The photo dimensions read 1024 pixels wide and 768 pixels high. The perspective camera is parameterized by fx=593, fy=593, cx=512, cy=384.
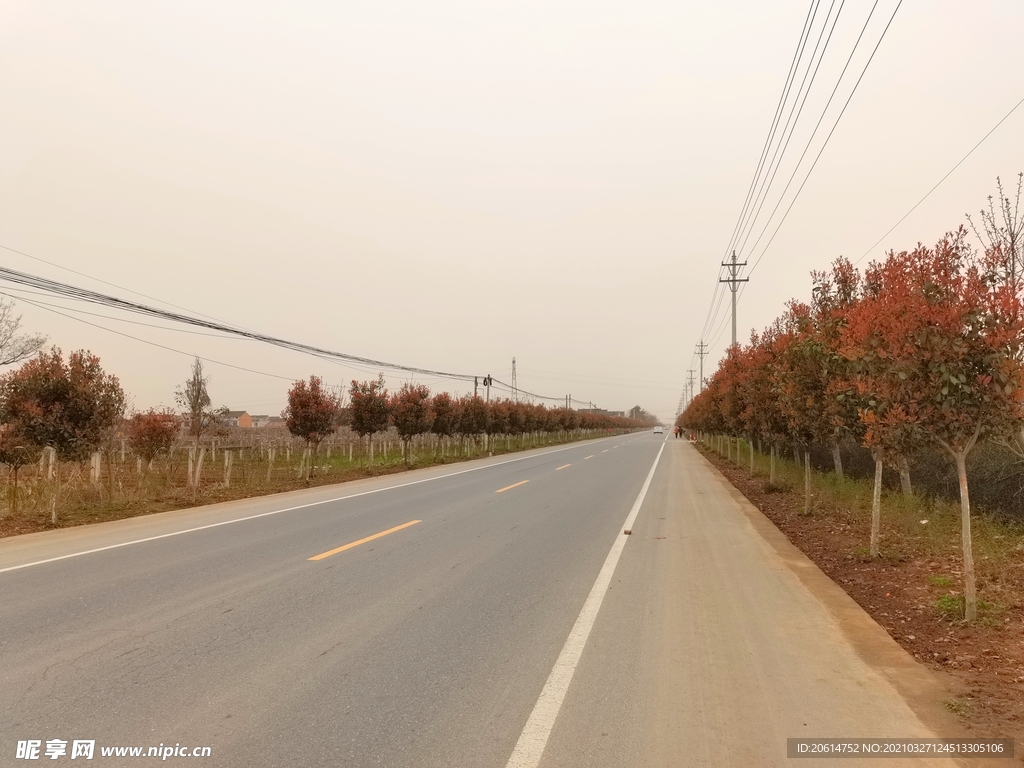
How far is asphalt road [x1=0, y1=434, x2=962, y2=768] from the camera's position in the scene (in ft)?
11.5

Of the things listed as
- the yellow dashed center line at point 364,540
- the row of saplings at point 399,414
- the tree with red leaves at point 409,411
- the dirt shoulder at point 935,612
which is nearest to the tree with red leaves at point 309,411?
the row of saplings at point 399,414

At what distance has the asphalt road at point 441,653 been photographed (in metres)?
3.51

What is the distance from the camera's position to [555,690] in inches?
163

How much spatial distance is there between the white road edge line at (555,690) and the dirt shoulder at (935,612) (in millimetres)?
2613

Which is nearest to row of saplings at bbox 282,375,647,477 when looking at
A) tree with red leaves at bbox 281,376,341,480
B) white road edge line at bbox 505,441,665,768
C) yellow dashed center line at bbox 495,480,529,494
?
tree with red leaves at bbox 281,376,341,480

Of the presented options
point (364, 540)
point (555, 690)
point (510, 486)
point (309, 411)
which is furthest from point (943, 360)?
point (309, 411)

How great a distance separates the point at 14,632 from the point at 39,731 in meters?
2.35

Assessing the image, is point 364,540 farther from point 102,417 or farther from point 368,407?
point 368,407

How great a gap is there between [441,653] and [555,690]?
42.8 inches

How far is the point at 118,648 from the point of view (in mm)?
4820

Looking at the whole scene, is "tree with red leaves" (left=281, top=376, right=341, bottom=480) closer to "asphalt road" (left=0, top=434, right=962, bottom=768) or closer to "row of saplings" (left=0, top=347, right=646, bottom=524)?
"row of saplings" (left=0, top=347, right=646, bottom=524)

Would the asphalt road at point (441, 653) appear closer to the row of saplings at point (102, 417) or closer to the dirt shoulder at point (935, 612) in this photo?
the dirt shoulder at point (935, 612)

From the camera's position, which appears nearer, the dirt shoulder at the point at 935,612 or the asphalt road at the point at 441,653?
the asphalt road at the point at 441,653

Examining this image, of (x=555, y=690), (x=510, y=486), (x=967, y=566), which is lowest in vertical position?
(x=510, y=486)
